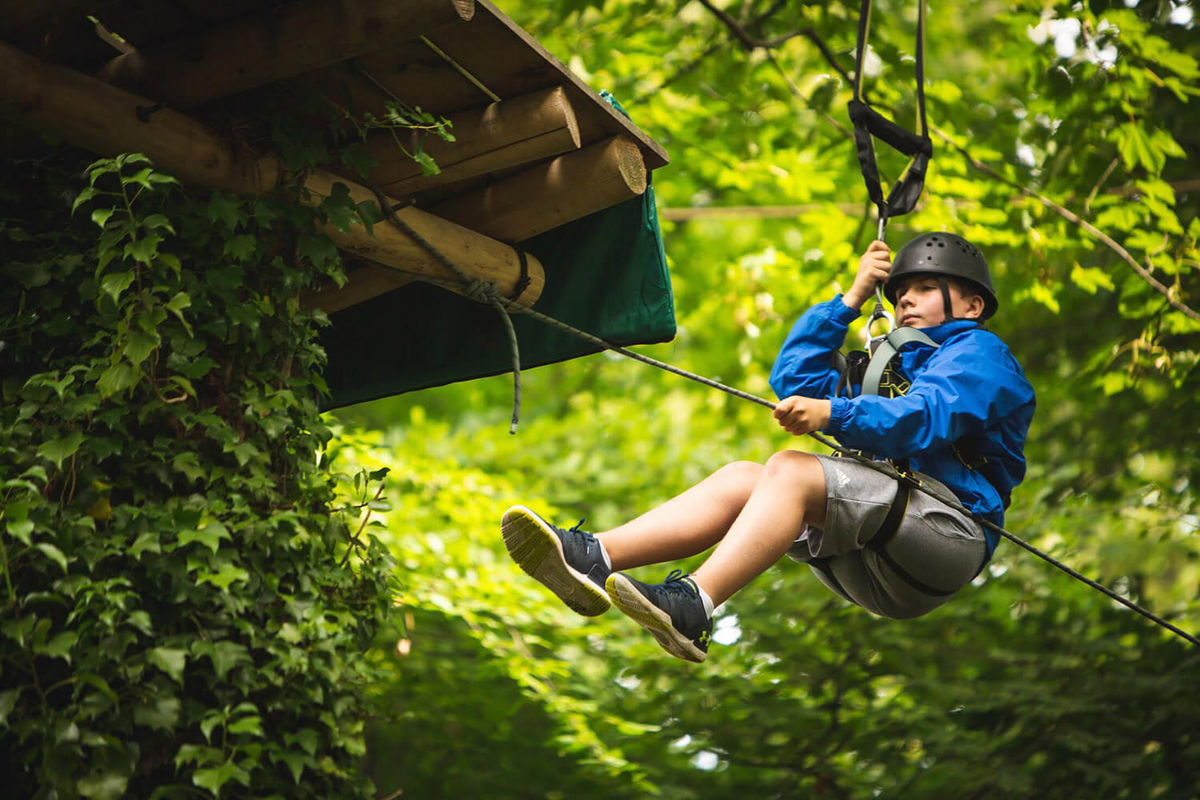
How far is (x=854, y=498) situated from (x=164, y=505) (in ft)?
5.45

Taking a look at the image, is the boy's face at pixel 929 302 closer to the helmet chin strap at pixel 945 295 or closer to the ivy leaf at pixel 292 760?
the helmet chin strap at pixel 945 295

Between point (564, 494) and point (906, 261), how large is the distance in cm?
611

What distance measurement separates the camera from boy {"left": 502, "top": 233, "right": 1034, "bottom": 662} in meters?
2.88

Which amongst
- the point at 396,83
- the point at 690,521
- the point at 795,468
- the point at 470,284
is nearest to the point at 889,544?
the point at 795,468

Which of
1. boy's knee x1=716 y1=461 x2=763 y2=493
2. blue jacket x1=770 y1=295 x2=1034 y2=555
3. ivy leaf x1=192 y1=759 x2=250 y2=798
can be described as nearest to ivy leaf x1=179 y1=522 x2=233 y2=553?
ivy leaf x1=192 y1=759 x2=250 y2=798

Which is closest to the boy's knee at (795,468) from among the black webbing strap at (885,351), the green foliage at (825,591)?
the black webbing strap at (885,351)

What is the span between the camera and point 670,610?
2.80 m

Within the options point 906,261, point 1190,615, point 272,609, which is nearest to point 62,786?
point 272,609

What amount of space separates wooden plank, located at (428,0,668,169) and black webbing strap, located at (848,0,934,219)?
0.73m

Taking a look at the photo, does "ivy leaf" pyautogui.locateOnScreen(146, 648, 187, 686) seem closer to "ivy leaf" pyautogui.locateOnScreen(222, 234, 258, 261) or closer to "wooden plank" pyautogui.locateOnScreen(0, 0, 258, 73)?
"ivy leaf" pyautogui.locateOnScreen(222, 234, 258, 261)

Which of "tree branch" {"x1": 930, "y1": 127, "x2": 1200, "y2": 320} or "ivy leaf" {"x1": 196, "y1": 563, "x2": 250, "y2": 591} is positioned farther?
"tree branch" {"x1": 930, "y1": 127, "x2": 1200, "y2": 320}

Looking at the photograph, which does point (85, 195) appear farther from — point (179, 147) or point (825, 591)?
point (825, 591)

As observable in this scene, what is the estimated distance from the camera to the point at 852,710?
712 centimetres

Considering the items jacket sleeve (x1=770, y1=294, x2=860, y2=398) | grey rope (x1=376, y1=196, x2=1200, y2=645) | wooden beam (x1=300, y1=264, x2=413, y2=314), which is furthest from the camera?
wooden beam (x1=300, y1=264, x2=413, y2=314)
